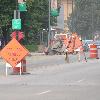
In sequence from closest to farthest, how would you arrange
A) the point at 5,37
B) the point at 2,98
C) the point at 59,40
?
the point at 2,98
the point at 5,37
the point at 59,40

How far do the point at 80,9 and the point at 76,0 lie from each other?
6.63 m

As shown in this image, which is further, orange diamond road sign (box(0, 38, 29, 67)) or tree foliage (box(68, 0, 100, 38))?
tree foliage (box(68, 0, 100, 38))

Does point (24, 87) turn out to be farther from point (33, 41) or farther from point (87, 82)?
point (33, 41)

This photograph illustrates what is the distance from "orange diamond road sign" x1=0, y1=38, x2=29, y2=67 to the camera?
29.4 meters

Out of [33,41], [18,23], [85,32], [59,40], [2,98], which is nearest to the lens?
[2,98]

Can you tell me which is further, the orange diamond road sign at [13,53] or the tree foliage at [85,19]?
the tree foliage at [85,19]

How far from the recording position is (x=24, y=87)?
21.9 m

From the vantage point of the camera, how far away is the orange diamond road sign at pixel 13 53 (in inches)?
1156

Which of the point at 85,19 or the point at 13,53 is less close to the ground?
the point at 13,53

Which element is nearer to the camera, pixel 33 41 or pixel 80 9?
pixel 33 41

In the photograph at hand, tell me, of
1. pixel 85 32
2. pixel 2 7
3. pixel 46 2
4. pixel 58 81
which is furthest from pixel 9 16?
pixel 85 32

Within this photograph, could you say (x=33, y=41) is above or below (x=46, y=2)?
below

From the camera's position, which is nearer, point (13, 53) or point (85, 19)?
point (13, 53)

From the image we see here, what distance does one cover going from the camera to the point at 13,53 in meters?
29.6
